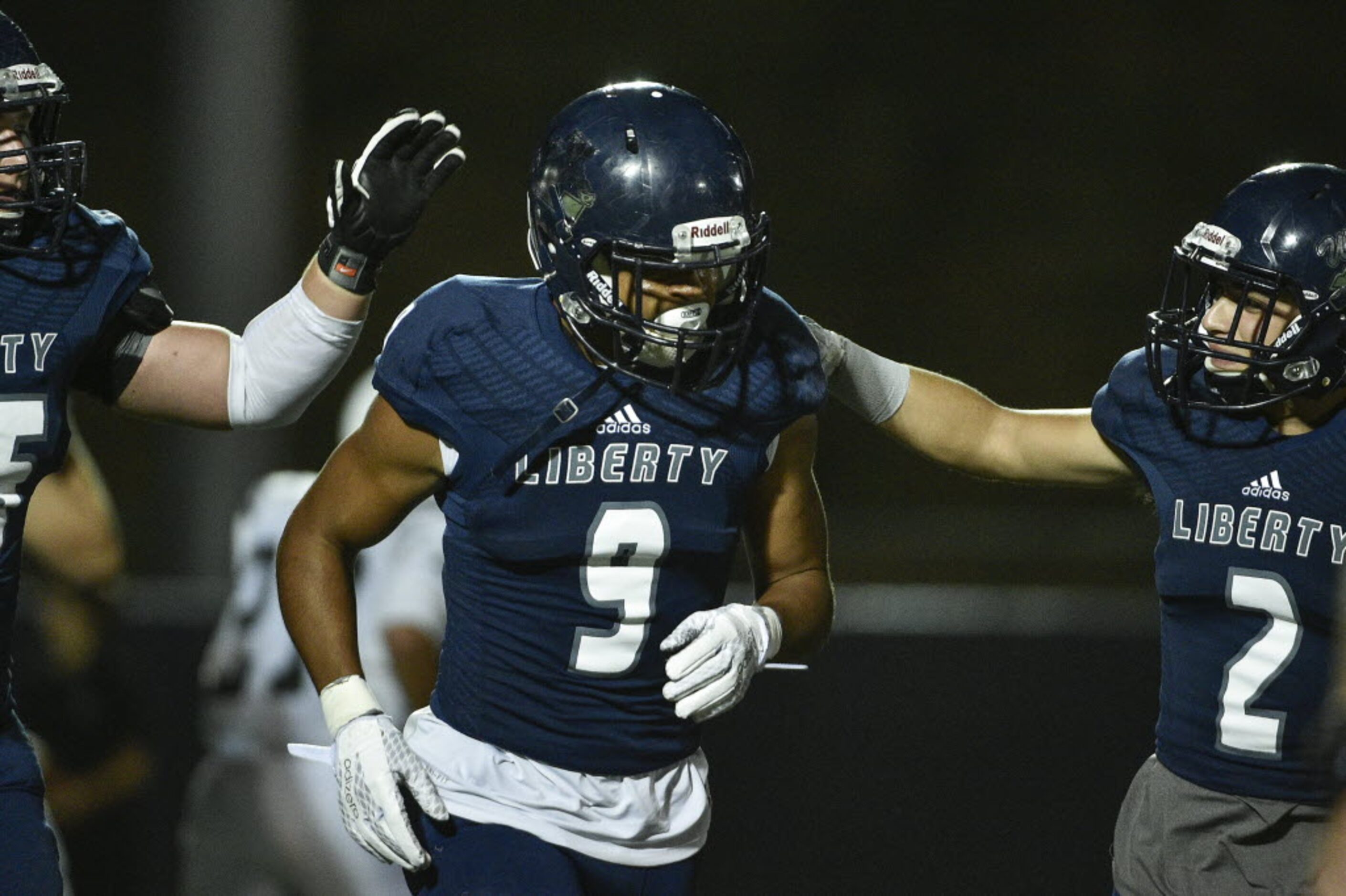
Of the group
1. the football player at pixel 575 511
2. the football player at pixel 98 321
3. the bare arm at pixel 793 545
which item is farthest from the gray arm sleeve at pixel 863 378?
the football player at pixel 98 321

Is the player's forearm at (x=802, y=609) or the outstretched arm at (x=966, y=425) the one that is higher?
the outstretched arm at (x=966, y=425)

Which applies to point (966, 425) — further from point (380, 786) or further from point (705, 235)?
point (380, 786)

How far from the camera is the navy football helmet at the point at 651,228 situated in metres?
2.07

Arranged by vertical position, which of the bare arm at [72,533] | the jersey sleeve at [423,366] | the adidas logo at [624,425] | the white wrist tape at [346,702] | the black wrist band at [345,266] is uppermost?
the black wrist band at [345,266]

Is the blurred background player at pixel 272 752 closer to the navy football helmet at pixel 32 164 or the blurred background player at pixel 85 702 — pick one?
the blurred background player at pixel 85 702

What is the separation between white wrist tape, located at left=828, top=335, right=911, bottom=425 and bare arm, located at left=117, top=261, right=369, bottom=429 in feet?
2.33

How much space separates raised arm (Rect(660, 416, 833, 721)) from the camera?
209 centimetres

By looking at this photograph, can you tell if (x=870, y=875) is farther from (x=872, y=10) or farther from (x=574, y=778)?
(x=872, y=10)

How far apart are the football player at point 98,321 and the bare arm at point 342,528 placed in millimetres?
168

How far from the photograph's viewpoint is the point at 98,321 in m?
2.19

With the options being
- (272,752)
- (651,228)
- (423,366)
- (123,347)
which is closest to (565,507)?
(423,366)

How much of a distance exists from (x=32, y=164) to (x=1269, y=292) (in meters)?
1.55

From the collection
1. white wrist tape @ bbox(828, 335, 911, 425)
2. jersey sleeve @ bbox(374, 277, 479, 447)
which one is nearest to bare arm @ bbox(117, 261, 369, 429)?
jersey sleeve @ bbox(374, 277, 479, 447)

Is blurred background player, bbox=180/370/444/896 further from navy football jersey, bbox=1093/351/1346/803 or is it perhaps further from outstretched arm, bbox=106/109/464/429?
navy football jersey, bbox=1093/351/1346/803
